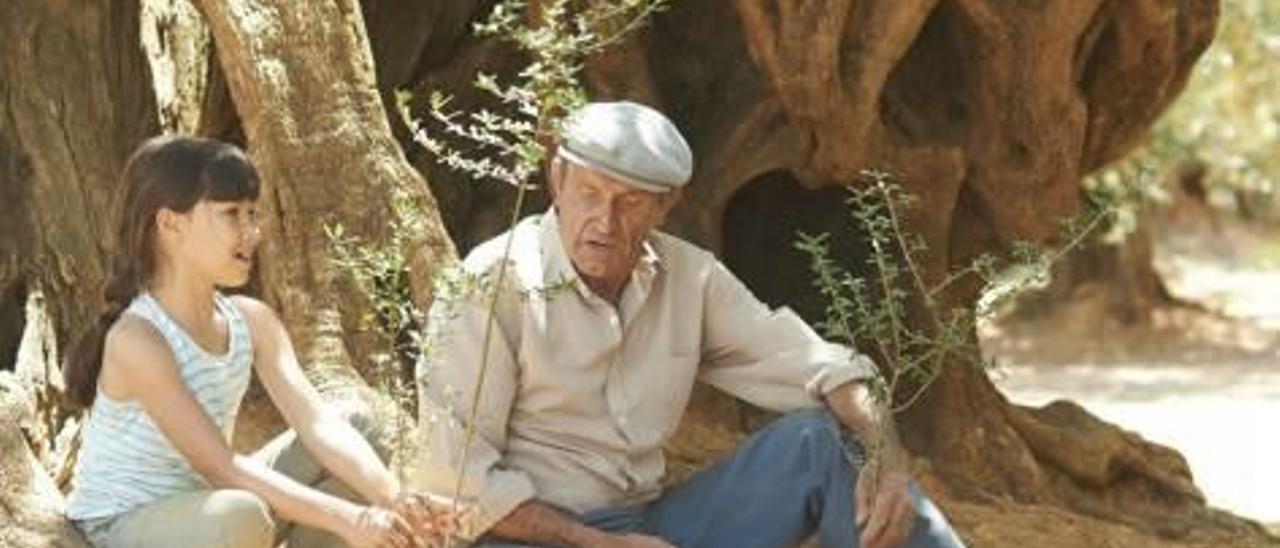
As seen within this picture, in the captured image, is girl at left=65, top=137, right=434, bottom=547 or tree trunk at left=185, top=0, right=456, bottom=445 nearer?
girl at left=65, top=137, right=434, bottom=547


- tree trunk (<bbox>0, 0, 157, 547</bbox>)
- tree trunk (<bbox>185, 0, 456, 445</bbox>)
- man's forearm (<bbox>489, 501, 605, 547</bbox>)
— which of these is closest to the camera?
man's forearm (<bbox>489, 501, 605, 547</bbox>)

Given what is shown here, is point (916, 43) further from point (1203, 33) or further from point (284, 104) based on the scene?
point (284, 104)

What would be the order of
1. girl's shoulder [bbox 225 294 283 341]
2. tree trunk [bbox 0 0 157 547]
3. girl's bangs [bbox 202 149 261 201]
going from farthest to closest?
tree trunk [bbox 0 0 157 547] < girl's shoulder [bbox 225 294 283 341] < girl's bangs [bbox 202 149 261 201]

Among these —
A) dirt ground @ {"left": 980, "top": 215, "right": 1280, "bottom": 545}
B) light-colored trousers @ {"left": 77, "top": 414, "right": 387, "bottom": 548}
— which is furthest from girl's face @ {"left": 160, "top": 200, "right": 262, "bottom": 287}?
dirt ground @ {"left": 980, "top": 215, "right": 1280, "bottom": 545}

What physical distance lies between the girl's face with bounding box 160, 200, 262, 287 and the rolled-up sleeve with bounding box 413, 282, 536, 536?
46 centimetres

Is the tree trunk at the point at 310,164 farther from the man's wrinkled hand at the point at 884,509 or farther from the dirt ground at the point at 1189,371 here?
the dirt ground at the point at 1189,371

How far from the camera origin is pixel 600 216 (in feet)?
14.9

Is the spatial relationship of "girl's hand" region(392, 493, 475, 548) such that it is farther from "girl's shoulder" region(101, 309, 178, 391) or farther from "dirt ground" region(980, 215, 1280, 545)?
"dirt ground" region(980, 215, 1280, 545)

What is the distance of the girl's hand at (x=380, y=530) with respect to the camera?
443 cm

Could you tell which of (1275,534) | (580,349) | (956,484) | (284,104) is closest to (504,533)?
(580,349)

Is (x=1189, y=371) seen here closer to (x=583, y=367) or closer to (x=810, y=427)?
(x=810, y=427)

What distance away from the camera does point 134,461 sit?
4645mm

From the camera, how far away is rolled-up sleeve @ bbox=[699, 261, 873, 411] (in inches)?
191

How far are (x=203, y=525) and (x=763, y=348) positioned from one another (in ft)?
3.89
